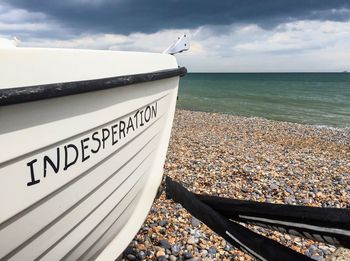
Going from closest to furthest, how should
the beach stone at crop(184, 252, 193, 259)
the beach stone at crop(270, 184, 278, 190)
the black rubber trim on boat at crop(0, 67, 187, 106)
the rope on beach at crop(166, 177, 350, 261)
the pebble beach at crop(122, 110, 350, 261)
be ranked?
the black rubber trim on boat at crop(0, 67, 187, 106) → the rope on beach at crop(166, 177, 350, 261) → the beach stone at crop(184, 252, 193, 259) → the pebble beach at crop(122, 110, 350, 261) → the beach stone at crop(270, 184, 278, 190)

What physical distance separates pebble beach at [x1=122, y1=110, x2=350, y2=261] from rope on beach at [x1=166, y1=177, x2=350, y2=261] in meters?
1.48

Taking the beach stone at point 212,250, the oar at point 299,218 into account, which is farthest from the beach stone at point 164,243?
the oar at point 299,218

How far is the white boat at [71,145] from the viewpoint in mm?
1806

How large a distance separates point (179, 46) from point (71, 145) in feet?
9.28

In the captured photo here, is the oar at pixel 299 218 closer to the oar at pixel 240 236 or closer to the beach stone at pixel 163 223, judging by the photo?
the oar at pixel 240 236

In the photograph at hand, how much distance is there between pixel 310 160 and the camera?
30.5ft

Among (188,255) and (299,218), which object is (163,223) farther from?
(299,218)

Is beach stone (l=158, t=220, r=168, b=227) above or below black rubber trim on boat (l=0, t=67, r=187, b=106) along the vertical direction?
below

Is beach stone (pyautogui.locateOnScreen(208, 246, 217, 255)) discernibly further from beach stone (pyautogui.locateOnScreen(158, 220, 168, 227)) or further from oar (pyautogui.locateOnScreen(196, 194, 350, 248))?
oar (pyautogui.locateOnScreen(196, 194, 350, 248))

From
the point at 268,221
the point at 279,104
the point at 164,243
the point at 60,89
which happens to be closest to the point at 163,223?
the point at 164,243

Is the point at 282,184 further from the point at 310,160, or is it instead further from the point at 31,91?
the point at 31,91

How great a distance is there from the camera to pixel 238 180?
276 inches

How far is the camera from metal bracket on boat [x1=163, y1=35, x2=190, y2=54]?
14.6ft

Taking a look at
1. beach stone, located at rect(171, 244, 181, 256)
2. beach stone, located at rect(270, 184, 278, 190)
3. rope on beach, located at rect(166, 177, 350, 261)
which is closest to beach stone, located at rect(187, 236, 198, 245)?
beach stone, located at rect(171, 244, 181, 256)
